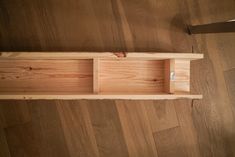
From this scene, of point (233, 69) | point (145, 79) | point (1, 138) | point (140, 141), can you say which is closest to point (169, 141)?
point (140, 141)

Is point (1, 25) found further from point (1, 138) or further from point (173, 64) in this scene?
point (173, 64)

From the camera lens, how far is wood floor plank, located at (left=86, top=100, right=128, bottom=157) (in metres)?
1.24

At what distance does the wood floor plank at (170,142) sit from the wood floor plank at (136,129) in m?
0.04

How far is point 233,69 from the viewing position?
134cm

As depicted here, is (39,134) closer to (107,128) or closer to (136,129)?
(107,128)

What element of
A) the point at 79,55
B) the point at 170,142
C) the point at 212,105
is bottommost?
the point at 170,142

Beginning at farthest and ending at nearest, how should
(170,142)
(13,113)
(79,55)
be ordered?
(170,142)
(13,113)
(79,55)

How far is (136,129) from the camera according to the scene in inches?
50.5

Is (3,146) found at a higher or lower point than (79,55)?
lower

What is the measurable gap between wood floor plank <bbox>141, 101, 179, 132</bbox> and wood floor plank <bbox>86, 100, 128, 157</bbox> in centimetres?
19

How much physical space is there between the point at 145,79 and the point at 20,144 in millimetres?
787

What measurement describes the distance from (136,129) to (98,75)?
1.52 ft

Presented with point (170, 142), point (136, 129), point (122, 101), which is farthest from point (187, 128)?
point (122, 101)

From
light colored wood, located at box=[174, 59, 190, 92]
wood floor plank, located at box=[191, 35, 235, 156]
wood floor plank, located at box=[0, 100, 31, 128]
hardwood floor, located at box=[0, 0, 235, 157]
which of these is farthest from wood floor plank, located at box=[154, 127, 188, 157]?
wood floor plank, located at box=[0, 100, 31, 128]
